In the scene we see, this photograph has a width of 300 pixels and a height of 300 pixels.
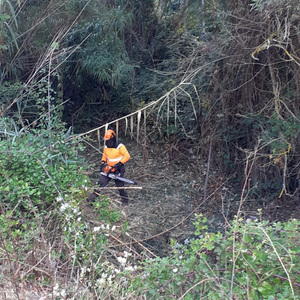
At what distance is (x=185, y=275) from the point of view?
10.4ft

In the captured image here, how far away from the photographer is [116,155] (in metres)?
7.14

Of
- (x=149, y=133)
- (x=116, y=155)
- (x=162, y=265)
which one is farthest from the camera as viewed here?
(x=149, y=133)

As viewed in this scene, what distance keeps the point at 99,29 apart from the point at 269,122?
467cm

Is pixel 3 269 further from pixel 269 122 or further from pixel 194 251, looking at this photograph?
pixel 269 122

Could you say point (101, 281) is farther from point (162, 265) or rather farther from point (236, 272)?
point (236, 272)

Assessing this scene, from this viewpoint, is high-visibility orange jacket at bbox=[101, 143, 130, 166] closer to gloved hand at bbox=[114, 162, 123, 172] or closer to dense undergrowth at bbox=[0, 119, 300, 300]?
gloved hand at bbox=[114, 162, 123, 172]

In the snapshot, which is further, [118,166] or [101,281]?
[118,166]

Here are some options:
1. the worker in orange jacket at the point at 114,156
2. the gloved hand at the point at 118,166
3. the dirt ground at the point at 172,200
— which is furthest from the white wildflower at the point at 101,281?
the gloved hand at the point at 118,166

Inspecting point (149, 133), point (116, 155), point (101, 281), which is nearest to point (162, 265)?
point (101, 281)

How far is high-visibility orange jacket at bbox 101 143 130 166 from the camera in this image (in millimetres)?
7133

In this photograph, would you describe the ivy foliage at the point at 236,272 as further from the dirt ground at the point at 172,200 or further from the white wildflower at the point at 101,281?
the dirt ground at the point at 172,200

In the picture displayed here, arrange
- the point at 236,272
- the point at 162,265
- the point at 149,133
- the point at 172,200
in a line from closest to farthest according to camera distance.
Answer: the point at 236,272 → the point at 162,265 → the point at 172,200 → the point at 149,133

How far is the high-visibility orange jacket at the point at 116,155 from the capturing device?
713 cm

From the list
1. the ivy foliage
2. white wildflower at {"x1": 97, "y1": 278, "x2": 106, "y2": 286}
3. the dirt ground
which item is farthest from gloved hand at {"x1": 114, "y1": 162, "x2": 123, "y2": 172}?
white wildflower at {"x1": 97, "y1": 278, "x2": 106, "y2": 286}
